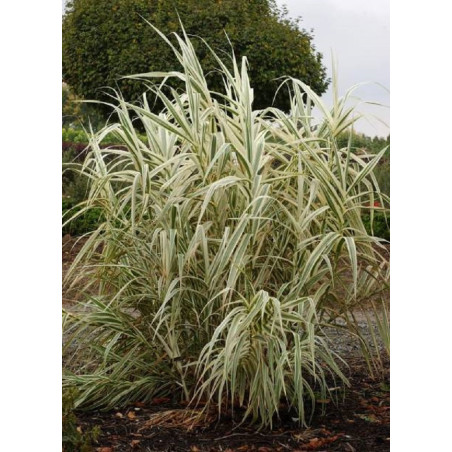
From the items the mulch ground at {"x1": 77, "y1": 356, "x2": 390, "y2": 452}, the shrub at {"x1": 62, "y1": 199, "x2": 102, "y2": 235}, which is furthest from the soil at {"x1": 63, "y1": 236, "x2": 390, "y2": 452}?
the shrub at {"x1": 62, "y1": 199, "x2": 102, "y2": 235}

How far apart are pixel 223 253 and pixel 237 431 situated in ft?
1.95

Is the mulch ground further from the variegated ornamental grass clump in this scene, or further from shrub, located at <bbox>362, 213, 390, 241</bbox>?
shrub, located at <bbox>362, 213, 390, 241</bbox>

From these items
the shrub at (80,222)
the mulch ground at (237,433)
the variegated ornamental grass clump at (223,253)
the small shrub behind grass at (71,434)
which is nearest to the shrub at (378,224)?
the shrub at (80,222)

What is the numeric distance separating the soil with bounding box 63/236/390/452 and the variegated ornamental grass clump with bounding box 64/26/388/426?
60 millimetres

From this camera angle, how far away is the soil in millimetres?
2424

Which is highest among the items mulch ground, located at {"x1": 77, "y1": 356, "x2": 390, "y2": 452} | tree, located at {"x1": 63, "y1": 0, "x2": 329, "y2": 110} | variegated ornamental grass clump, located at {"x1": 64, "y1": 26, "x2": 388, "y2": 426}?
tree, located at {"x1": 63, "y1": 0, "x2": 329, "y2": 110}

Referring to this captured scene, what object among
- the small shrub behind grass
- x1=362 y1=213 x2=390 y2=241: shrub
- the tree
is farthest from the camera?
the tree

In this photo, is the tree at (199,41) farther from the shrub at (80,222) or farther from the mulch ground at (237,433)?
the mulch ground at (237,433)

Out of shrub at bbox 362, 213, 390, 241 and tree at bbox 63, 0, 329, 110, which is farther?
tree at bbox 63, 0, 329, 110
